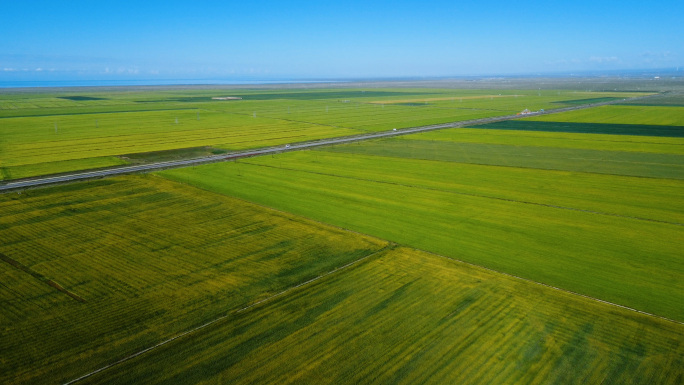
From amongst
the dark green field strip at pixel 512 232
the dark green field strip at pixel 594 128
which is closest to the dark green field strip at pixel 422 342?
the dark green field strip at pixel 512 232

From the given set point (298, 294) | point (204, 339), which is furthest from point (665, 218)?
point (204, 339)

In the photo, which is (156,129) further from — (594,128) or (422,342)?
(594,128)

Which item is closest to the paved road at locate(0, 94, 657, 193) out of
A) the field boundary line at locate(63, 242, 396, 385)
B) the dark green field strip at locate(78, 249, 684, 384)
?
the field boundary line at locate(63, 242, 396, 385)

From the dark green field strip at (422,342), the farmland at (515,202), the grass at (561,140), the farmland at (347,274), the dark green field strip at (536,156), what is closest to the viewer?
the dark green field strip at (422,342)

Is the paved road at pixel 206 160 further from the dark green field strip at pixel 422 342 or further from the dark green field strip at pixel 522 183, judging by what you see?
the dark green field strip at pixel 422 342

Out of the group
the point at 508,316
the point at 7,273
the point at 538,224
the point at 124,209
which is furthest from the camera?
the point at 124,209

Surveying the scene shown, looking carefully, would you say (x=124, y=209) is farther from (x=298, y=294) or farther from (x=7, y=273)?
(x=298, y=294)
